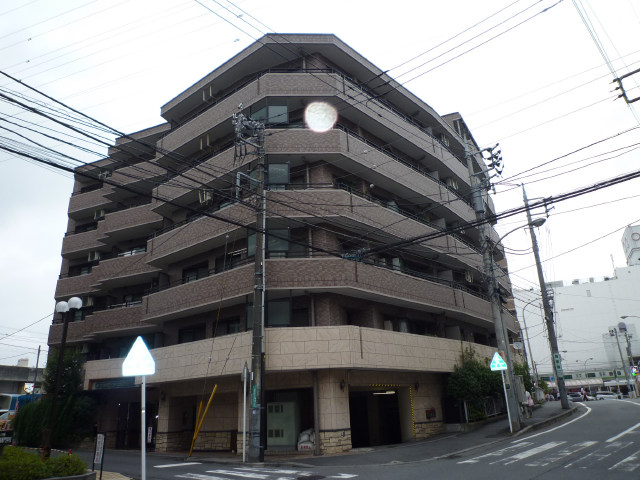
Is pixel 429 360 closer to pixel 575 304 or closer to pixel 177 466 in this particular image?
pixel 177 466

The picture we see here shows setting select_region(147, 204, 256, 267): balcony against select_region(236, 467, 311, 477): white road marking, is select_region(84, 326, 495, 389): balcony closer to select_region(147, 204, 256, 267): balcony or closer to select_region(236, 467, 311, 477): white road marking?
select_region(236, 467, 311, 477): white road marking

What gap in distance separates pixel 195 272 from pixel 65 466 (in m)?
15.4

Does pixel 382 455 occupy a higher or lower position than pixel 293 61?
lower

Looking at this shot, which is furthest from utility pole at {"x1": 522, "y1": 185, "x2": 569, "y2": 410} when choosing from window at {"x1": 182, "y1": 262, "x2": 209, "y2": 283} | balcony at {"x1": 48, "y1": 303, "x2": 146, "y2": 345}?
balcony at {"x1": 48, "y1": 303, "x2": 146, "y2": 345}

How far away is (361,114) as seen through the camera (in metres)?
23.6

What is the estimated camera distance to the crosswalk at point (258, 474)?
11859mm

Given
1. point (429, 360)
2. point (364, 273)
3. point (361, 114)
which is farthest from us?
point (361, 114)

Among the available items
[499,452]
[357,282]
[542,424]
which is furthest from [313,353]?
[542,424]

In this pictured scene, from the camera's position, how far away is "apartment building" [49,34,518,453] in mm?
19188

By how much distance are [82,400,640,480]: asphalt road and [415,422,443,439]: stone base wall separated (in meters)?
2.99

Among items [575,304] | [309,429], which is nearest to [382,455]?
[309,429]

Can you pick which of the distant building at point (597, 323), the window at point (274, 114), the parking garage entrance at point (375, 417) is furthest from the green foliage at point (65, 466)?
the distant building at point (597, 323)

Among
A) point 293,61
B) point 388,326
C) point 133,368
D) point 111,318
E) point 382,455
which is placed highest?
point 293,61

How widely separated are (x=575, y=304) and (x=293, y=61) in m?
71.2
